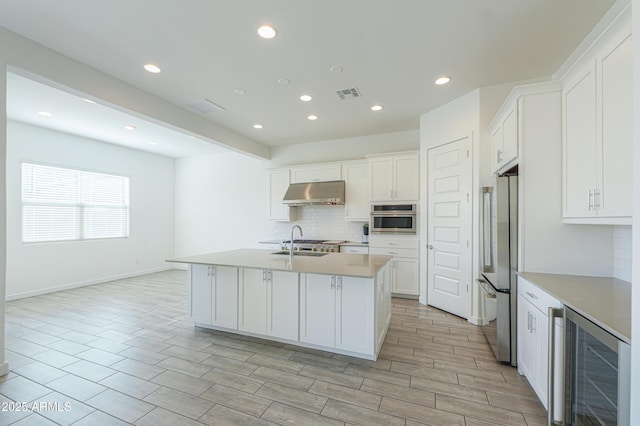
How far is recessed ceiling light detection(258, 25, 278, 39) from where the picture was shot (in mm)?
2326

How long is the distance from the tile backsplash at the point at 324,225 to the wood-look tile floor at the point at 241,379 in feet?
7.68

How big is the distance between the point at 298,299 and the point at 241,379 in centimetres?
87

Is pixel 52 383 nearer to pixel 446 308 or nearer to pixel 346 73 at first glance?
pixel 346 73

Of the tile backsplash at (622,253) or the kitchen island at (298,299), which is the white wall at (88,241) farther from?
the tile backsplash at (622,253)

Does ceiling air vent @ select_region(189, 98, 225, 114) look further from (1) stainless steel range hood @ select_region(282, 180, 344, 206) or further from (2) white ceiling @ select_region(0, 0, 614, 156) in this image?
(1) stainless steel range hood @ select_region(282, 180, 344, 206)

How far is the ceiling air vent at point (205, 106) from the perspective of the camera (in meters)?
3.89

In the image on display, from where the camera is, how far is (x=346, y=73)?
10.1 ft

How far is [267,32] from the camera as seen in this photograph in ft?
7.82

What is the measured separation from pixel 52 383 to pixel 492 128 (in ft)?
16.7

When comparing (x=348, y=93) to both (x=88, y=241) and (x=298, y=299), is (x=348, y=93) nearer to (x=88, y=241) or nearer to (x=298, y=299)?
(x=298, y=299)

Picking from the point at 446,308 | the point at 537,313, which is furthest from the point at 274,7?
the point at 446,308

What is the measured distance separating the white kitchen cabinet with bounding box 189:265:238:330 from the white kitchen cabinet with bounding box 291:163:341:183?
298 centimetres

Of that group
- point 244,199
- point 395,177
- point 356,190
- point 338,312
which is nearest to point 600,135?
A: point 338,312

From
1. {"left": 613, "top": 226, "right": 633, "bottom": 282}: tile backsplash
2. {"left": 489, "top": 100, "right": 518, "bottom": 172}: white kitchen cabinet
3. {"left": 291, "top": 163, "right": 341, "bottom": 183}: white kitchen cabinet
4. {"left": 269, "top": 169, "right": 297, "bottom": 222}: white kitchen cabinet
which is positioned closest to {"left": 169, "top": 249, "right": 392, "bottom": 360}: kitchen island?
{"left": 489, "top": 100, "right": 518, "bottom": 172}: white kitchen cabinet
